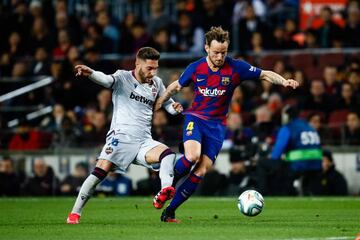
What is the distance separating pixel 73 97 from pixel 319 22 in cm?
581

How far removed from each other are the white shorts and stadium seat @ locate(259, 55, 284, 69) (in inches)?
402

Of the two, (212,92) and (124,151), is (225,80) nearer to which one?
(212,92)

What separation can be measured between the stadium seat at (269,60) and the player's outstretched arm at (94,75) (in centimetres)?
1043

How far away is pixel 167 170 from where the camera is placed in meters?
12.1

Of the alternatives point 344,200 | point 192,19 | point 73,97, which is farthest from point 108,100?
point 344,200

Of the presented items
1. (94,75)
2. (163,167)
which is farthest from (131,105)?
(163,167)

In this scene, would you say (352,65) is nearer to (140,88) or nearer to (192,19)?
(192,19)

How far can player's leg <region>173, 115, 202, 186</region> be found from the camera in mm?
12219

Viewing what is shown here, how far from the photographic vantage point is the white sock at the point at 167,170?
11977 mm

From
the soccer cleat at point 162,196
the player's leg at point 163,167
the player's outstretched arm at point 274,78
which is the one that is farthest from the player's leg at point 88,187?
the player's outstretched arm at point 274,78

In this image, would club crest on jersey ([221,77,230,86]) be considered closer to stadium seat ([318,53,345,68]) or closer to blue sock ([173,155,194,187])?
blue sock ([173,155,194,187])

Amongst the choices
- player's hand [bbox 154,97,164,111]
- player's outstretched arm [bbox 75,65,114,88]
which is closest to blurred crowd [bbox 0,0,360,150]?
player's hand [bbox 154,97,164,111]

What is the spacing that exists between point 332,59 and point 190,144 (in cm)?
1066

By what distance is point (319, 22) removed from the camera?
23.4 metres
